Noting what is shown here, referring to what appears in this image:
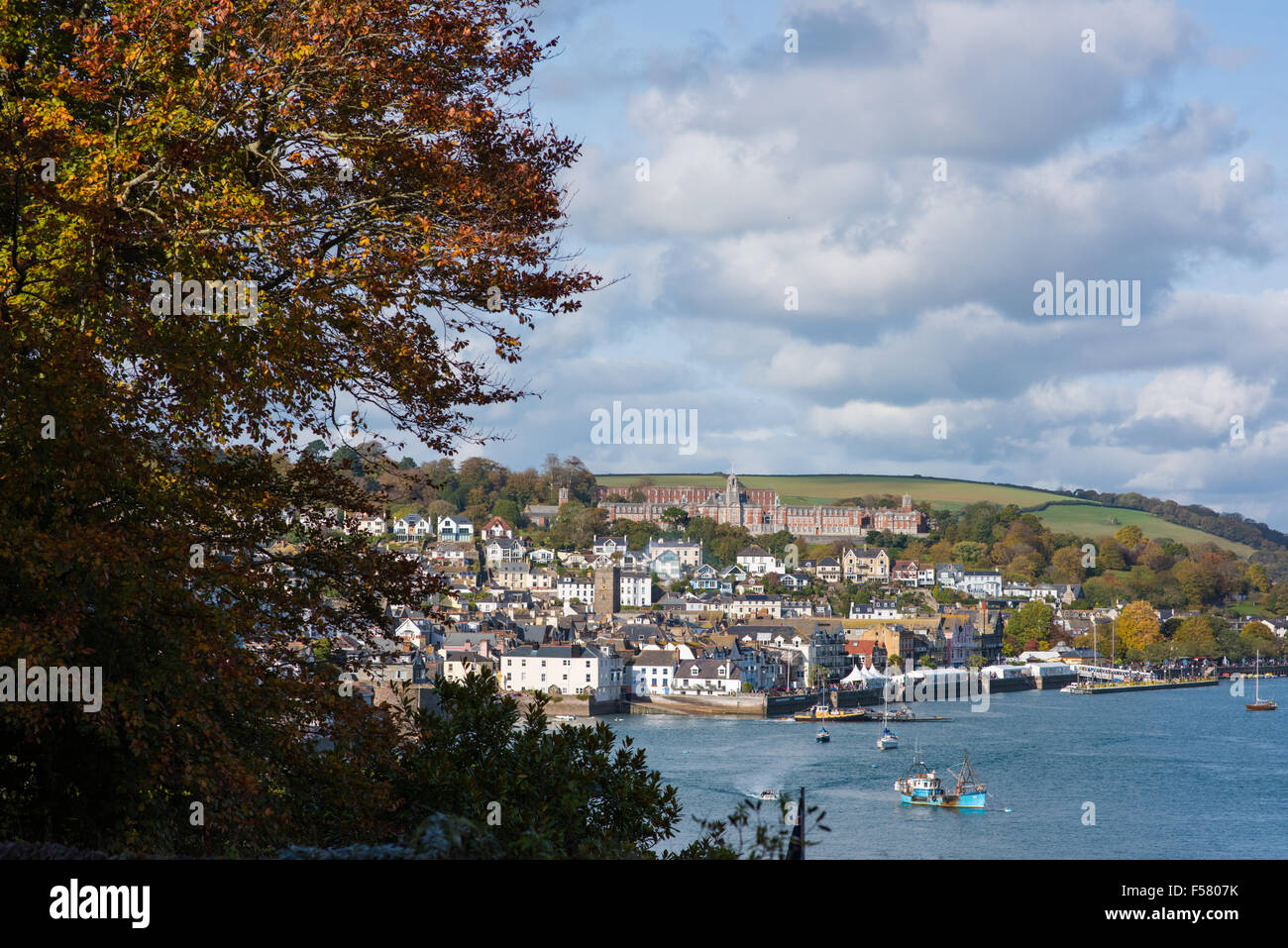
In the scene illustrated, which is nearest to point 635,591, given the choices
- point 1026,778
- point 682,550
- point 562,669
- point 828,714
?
point 682,550

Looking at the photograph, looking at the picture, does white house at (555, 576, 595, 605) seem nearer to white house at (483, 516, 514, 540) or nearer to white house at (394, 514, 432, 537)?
white house at (394, 514, 432, 537)

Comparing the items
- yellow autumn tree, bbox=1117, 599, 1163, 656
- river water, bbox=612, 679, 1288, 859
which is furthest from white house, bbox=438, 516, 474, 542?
yellow autumn tree, bbox=1117, 599, 1163, 656

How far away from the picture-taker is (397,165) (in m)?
7.32

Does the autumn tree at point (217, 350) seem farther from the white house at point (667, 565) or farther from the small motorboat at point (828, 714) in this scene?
the white house at point (667, 565)

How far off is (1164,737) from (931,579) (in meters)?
69.6

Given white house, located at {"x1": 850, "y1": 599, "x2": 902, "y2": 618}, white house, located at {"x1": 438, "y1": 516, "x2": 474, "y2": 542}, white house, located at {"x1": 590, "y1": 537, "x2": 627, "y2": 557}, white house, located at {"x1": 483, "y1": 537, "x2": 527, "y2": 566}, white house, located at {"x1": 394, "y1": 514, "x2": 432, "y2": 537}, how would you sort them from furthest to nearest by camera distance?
white house, located at {"x1": 590, "y1": 537, "x2": 627, "y2": 557}, white house, located at {"x1": 438, "y1": 516, "x2": 474, "y2": 542}, white house, located at {"x1": 483, "y1": 537, "x2": 527, "y2": 566}, white house, located at {"x1": 850, "y1": 599, "x2": 902, "y2": 618}, white house, located at {"x1": 394, "y1": 514, "x2": 432, "y2": 537}

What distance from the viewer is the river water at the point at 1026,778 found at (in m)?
28.8

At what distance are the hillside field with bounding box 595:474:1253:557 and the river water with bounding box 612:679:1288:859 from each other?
77568mm

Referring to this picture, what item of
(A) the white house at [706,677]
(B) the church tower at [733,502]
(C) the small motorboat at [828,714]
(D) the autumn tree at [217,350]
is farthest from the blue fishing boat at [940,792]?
Answer: (B) the church tower at [733,502]

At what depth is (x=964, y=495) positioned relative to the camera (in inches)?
6403

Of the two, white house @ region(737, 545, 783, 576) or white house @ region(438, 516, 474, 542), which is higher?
white house @ region(438, 516, 474, 542)

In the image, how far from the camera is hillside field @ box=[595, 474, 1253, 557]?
460 feet
